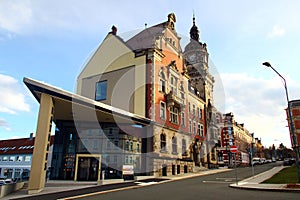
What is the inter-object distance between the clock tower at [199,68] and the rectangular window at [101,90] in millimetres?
22100

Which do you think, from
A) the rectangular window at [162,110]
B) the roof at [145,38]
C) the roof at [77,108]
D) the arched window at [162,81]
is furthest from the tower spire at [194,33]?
the roof at [77,108]

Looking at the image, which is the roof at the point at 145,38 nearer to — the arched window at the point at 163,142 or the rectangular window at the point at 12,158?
the arched window at the point at 163,142

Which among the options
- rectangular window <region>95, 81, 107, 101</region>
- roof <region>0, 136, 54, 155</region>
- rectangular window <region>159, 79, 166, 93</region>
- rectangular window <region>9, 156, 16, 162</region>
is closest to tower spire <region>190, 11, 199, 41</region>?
rectangular window <region>159, 79, 166, 93</region>

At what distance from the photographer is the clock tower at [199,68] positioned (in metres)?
47.1

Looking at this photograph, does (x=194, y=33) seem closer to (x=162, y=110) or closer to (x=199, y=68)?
(x=199, y=68)

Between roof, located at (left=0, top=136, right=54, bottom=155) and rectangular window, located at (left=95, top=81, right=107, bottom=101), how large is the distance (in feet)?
92.2

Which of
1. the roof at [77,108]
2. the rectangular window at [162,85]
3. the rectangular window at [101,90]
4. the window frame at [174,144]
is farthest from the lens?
the rectangular window at [101,90]

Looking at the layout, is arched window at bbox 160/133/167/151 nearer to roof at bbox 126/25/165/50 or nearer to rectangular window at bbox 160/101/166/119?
rectangular window at bbox 160/101/166/119

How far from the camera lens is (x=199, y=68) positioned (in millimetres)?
49938

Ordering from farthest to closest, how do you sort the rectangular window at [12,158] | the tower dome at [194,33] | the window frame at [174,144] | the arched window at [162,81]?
the tower dome at [194,33]
the rectangular window at [12,158]
the window frame at [174,144]
the arched window at [162,81]

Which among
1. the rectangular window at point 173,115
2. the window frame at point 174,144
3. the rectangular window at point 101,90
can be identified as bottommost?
the window frame at point 174,144

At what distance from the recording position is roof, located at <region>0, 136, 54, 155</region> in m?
50.6

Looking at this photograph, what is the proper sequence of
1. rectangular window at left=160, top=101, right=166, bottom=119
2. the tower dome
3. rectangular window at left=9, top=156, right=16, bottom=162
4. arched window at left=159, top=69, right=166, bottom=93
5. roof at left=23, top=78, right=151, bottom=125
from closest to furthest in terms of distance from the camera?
roof at left=23, top=78, right=151, bottom=125
rectangular window at left=160, top=101, right=166, bottom=119
arched window at left=159, top=69, right=166, bottom=93
rectangular window at left=9, top=156, right=16, bottom=162
the tower dome

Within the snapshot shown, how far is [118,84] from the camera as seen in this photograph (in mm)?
28969
